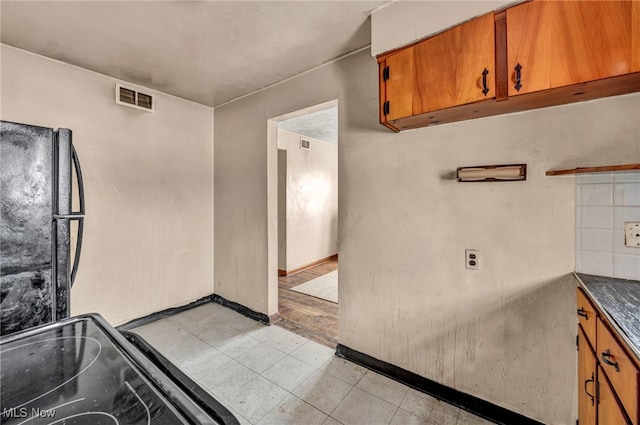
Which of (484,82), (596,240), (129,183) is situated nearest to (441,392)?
(596,240)

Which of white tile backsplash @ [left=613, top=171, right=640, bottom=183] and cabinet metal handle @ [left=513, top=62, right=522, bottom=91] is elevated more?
cabinet metal handle @ [left=513, top=62, right=522, bottom=91]

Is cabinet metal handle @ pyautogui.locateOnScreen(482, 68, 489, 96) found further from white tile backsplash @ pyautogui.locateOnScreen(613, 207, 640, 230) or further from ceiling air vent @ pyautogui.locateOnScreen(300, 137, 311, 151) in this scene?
ceiling air vent @ pyautogui.locateOnScreen(300, 137, 311, 151)

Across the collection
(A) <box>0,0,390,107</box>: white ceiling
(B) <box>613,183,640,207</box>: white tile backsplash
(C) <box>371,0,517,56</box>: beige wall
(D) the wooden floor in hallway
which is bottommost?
(D) the wooden floor in hallway

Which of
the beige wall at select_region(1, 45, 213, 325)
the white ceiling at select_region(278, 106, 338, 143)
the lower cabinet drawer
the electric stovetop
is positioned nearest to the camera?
the electric stovetop

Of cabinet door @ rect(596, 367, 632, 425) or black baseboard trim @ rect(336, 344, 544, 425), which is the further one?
black baseboard trim @ rect(336, 344, 544, 425)

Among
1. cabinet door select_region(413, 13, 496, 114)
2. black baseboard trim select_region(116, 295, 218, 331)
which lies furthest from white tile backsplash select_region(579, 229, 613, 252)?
black baseboard trim select_region(116, 295, 218, 331)

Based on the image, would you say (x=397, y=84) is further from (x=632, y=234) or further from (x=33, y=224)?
(x=33, y=224)

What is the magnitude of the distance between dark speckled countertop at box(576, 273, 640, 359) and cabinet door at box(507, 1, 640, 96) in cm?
89

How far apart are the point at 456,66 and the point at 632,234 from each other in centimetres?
115

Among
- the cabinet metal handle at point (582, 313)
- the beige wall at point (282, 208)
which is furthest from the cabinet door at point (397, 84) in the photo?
the beige wall at point (282, 208)

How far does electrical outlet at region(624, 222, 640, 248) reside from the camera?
4.12ft

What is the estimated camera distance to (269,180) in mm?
2854

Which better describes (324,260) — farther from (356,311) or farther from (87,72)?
(87,72)

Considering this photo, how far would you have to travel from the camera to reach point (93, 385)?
0.70m
